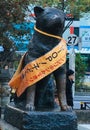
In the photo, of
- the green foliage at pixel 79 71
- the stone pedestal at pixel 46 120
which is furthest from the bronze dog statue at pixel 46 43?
the green foliage at pixel 79 71

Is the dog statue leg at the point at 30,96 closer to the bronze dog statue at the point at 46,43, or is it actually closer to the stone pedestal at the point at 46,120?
the bronze dog statue at the point at 46,43

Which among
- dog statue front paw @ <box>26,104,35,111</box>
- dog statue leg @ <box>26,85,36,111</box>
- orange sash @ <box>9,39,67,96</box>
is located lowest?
dog statue front paw @ <box>26,104,35,111</box>

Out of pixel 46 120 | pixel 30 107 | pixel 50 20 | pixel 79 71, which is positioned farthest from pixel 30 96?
pixel 79 71

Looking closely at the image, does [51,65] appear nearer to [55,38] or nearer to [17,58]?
[55,38]

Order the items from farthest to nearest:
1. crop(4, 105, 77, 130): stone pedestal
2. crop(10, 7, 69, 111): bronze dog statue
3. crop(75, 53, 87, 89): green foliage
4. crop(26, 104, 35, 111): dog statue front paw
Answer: crop(75, 53, 87, 89): green foliage, crop(10, 7, 69, 111): bronze dog statue, crop(26, 104, 35, 111): dog statue front paw, crop(4, 105, 77, 130): stone pedestal

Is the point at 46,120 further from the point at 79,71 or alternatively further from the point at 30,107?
the point at 79,71

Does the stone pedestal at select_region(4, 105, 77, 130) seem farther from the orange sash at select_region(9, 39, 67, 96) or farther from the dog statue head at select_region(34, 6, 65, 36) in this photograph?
the dog statue head at select_region(34, 6, 65, 36)

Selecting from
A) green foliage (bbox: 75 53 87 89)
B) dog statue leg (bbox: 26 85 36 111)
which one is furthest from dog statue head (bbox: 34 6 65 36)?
green foliage (bbox: 75 53 87 89)

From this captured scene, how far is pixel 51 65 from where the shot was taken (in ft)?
19.9

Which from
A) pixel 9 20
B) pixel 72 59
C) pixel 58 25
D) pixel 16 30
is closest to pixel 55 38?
pixel 58 25

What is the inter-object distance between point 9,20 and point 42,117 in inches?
216

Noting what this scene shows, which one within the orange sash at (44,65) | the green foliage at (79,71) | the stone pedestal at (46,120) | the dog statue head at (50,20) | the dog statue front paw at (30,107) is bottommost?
the stone pedestal at (46,120)

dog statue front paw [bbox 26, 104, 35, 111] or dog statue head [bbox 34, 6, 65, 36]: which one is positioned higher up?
dog statue head [bbox 34, 6, 65, 36]

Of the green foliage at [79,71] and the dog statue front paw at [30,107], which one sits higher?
the green foliage at [79,71]
